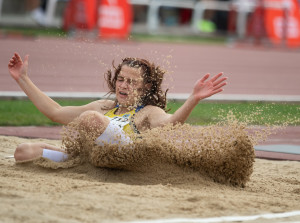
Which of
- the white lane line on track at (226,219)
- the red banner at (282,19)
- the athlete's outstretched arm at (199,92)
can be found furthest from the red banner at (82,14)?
the white lane line on track at (226,219)

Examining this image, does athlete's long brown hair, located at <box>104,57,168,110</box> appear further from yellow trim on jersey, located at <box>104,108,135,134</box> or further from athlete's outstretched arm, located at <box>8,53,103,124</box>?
athlete's outstretched arm, located at <box>8,53,103,124</box>

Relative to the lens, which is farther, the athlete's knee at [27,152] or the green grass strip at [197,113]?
the green grass strip at [197,113]

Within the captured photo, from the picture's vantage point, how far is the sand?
12.2 feet

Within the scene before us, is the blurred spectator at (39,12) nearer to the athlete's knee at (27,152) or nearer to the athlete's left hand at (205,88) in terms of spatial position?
the athlete's knee at (27,152)

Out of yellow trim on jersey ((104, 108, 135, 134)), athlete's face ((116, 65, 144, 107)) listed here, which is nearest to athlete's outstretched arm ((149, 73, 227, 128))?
yellow trim on jersey ((104, 108, 135, 134))

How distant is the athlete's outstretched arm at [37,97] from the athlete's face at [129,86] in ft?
1.39

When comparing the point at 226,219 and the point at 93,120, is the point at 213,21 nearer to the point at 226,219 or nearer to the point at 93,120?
the point at 93,120

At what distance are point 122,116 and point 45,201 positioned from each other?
1525 millimetres

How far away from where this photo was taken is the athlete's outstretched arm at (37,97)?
553 cm

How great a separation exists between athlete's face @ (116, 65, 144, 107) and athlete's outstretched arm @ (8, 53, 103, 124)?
0.42 metres

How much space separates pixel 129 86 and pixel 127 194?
1307 millimetres

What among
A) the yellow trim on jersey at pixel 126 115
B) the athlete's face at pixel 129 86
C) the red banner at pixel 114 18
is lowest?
the yellow trim on jersey at pixel 126 115

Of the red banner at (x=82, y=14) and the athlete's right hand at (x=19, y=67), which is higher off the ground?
the red banner at (x=82, y=14)

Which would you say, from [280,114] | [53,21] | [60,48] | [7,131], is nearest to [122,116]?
[7,131]
